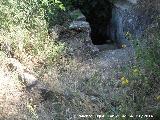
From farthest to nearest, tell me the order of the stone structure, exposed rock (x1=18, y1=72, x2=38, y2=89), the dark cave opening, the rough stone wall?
the dark cave opening < the stone structure < the rough stone wall < exposed rock (x1=18, y1=72, x2=38, y2=89)

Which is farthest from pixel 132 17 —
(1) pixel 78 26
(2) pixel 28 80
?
(2) pixel 28 80

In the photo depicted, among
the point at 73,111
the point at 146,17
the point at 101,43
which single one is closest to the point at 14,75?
the point at 73,111

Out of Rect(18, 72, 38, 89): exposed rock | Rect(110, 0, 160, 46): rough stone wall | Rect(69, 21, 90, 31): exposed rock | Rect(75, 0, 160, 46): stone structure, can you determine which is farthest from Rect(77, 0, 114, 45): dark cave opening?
Rect(18, 72, 38, 89): exposed rock

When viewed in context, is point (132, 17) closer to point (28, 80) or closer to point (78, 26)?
point (78, 26)

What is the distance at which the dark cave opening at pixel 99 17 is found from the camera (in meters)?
8.43

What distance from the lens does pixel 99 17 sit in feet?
28.9

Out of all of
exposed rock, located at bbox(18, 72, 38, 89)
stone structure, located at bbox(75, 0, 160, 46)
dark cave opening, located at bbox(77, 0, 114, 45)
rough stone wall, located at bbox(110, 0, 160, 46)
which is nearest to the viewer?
exposed rock, located at bbox(18, 72, 38, 89)

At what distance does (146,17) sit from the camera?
7.35 meters

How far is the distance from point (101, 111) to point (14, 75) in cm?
177

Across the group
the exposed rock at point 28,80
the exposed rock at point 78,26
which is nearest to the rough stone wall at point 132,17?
the exposed rock at point 78,26

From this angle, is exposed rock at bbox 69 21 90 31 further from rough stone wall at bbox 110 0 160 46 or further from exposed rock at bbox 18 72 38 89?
exposed rock at bbox 18 72 38 89

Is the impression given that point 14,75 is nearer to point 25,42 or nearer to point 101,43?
point 25,42

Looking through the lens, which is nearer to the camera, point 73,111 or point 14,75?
point 73,111

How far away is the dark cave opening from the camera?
843 cm
